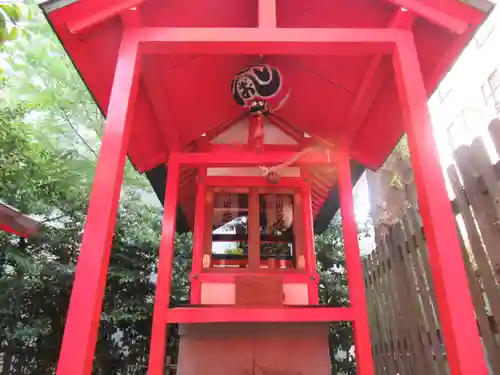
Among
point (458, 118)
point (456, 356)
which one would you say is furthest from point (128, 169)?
point (458, 118)

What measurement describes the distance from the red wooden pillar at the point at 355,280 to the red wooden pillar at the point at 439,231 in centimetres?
171

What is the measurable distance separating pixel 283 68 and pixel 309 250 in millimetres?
2309

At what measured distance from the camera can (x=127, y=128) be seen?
2.70m

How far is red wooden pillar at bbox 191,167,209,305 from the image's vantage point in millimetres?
4543

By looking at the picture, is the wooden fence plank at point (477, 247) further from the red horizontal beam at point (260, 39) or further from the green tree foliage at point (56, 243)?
the green tree foliage at point (56, 243)

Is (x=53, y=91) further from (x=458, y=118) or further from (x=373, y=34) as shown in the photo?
(x=458, y=118)

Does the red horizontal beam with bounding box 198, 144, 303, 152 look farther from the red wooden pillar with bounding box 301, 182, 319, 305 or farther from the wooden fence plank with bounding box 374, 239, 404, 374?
the wooden fence plank with bounding box 374, 239, 404, 374

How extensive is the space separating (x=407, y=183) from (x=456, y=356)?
2681 mm

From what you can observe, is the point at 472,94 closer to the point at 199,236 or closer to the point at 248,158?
the point at 248,158

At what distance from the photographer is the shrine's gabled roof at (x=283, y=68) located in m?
2.92

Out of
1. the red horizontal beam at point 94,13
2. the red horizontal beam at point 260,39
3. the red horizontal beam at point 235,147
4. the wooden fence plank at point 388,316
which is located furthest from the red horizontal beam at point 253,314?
the red horizontal beam at point 94,13

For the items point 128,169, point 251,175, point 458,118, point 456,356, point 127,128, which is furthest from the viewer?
point 458,118

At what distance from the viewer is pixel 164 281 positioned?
13.4 ft

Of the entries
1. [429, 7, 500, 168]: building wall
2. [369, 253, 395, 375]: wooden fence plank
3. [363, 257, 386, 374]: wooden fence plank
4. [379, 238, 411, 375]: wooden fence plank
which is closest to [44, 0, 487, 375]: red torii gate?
Result: [379, 238, 411, 375]: wooden fence plank
